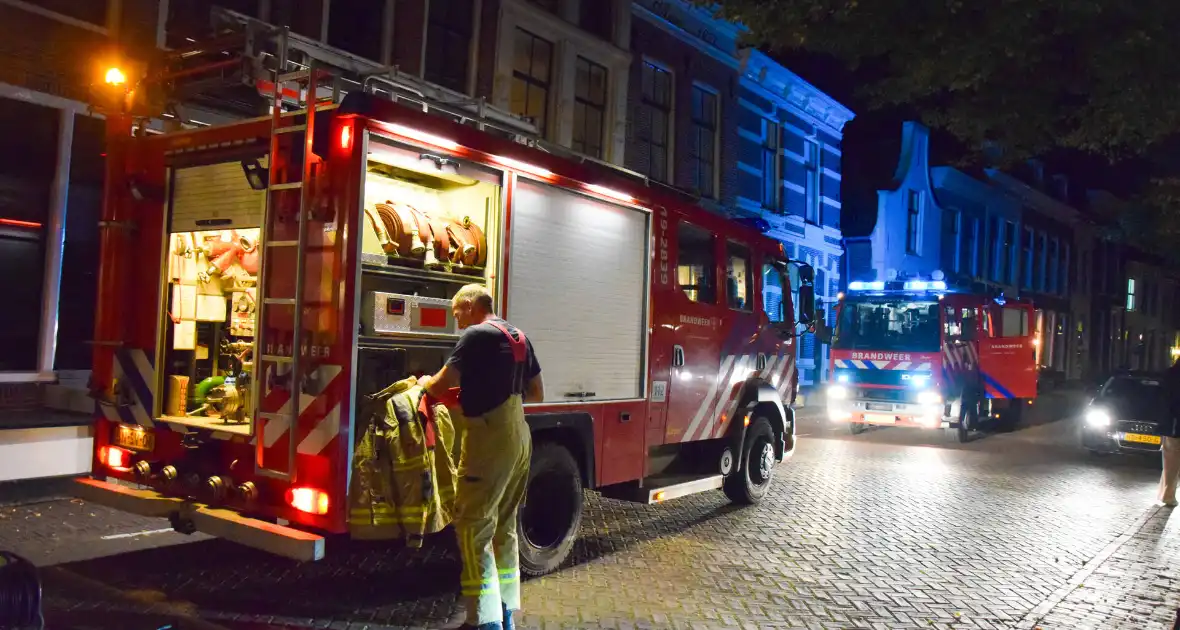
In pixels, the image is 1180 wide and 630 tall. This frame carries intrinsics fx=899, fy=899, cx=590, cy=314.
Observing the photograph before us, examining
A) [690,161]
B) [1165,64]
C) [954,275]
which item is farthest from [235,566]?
[954,275]

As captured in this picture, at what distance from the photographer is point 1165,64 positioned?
23.1 ft

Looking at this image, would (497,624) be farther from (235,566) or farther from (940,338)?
(940,338)

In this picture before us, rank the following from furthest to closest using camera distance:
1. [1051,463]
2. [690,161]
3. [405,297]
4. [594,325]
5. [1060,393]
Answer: [1060,393]
[690,161]
[1051,463]
[594,325]
[405,297]

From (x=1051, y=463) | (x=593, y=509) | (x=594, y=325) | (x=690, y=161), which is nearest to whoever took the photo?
(x=594, y=325)

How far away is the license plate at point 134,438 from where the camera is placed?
5.56 metres

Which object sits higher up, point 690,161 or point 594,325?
point 690,161

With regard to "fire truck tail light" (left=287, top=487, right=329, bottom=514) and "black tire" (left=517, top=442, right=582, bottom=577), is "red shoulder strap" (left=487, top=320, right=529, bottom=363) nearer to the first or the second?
"black tire" (left=517, top=442, right=582, bottom=577)

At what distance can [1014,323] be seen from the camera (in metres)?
18.4

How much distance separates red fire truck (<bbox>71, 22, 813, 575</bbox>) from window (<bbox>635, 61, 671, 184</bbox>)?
10812 mm

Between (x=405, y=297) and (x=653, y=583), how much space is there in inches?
105

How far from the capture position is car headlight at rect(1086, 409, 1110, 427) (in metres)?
13.3

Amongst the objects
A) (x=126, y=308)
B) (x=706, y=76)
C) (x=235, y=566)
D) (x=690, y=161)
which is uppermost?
(x=706, y=76)

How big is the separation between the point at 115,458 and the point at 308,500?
1.87 metres

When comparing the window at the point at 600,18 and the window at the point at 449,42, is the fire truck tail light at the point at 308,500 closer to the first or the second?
the window at the point at 449,42
